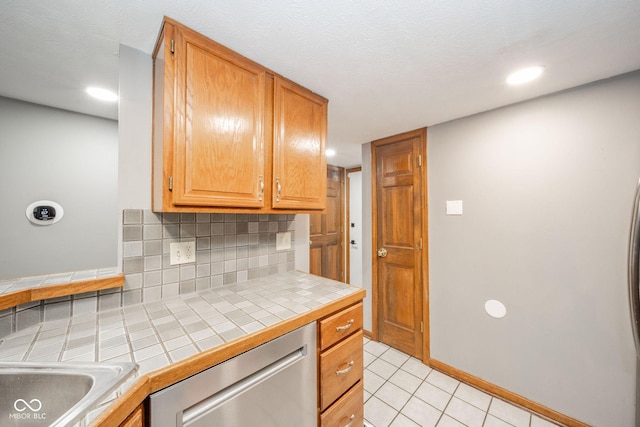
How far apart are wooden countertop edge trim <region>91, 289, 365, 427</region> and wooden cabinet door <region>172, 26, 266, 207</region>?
0.58 meters

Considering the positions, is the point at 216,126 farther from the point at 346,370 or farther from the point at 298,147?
the point at 346,370

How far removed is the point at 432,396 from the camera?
174cm

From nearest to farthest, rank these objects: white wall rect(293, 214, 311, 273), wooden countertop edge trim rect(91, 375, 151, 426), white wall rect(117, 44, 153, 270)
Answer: wooden countertop edge trim rect(91, 375, 151, 426), white wall rect(117, 44, 153, 270), white wall rect(293, 214, 311, 273)

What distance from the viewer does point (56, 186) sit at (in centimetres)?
169

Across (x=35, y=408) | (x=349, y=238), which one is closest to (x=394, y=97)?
(x=35, y=408)

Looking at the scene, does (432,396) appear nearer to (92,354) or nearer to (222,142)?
(92,354)

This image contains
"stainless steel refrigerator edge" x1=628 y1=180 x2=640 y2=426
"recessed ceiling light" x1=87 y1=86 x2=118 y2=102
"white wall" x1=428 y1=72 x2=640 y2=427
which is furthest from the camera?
"recessed ceiling light" x1=87 y1=86 x2=118 y2=102

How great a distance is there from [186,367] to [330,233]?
121 inches

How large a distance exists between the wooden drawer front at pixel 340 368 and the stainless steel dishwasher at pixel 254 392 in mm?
56

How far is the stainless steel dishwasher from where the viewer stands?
2.22ft

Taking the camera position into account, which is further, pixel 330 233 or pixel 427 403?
pixel 330 233

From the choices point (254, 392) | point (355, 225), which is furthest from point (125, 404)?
point (355, 225)

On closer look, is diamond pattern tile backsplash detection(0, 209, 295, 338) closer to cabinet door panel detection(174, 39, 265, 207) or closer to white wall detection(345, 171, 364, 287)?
cabinet door panel detection(174, 39, 265, 207)

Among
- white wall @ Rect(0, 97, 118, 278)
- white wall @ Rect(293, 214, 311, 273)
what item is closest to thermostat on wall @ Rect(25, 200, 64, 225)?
white wall @ Rect(0, 97, 118, 278)
